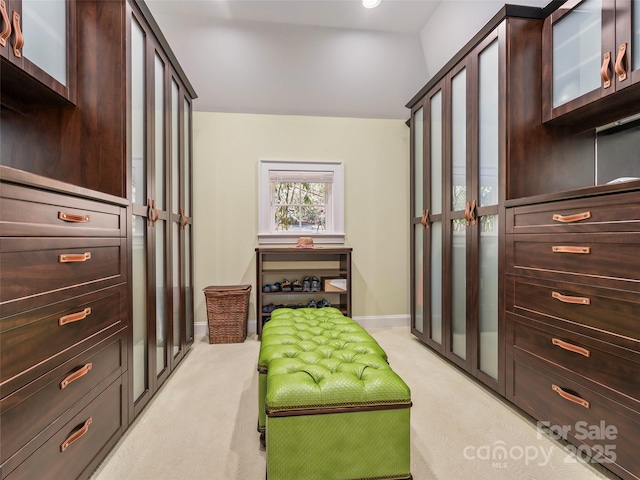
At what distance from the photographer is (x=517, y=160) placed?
206 centimetres

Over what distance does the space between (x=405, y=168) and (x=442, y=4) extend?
1.63 metres

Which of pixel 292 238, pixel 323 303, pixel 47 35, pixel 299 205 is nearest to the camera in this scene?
pixel 47 35

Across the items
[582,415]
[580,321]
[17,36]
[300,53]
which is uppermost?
[300,53]

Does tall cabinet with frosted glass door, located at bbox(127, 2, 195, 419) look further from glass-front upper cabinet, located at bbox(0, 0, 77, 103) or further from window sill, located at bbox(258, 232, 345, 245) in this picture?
window sill, located at bbox(258, 232, 345, 245)

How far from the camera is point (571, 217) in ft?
5.24

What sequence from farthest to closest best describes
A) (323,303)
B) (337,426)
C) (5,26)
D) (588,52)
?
(323,303) → (588,52) → (5,26) → (337,426)

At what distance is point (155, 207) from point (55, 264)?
106cm

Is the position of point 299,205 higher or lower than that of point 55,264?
higher

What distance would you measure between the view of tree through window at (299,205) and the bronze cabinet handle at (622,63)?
267 cm

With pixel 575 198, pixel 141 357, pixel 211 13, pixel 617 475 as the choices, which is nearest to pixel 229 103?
pixel 211 13

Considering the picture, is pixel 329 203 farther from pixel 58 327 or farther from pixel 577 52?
pixel 58 327

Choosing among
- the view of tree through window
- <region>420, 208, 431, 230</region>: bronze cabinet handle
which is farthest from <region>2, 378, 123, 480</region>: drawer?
<region>420, 208, 431, 230</region>: bronze cabinet handle

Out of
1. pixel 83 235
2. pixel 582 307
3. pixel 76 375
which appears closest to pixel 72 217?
pixel 83 235

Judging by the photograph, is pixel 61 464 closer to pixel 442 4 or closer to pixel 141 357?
pixel 141 357
